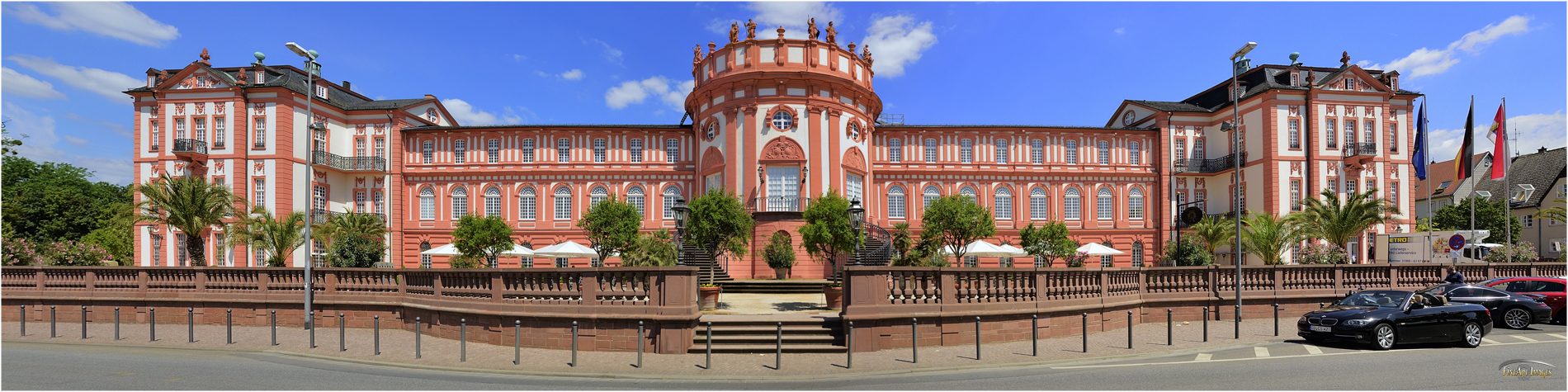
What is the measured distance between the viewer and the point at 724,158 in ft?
110

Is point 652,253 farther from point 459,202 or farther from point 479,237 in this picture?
→ point 459,202

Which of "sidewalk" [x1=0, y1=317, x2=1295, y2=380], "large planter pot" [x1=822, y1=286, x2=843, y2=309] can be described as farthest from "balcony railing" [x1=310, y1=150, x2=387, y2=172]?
"large planter pot" [x1=822, y1=286, x2=843, y2=309]

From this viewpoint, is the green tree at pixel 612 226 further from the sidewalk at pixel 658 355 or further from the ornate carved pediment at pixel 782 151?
the sidewalk at pixel 658 355

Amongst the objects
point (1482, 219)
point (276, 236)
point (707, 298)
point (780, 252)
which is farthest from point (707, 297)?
point (1482, 219)

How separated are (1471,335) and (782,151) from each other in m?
23.2

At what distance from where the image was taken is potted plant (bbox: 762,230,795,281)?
27.7 meters

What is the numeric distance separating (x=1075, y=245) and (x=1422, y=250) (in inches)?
537

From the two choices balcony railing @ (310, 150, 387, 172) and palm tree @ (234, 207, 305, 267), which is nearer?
palm tree @ (234, 207, 305, 267)

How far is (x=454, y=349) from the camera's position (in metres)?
13.1

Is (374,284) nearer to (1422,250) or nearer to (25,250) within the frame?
(25,250)

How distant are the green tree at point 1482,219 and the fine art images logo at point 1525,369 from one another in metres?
48.9

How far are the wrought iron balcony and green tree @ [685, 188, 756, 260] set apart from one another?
25145 mm

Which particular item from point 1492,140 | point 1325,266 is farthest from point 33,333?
point 1492,140

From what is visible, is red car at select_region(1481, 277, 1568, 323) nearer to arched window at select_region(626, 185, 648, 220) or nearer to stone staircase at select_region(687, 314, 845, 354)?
stone staircase at select_region(687, 314, 845, 354)
